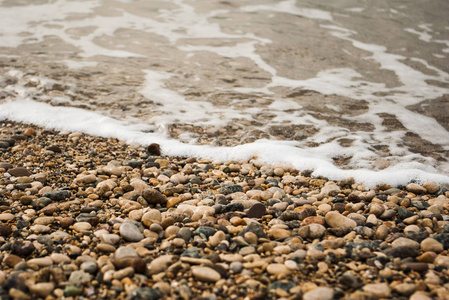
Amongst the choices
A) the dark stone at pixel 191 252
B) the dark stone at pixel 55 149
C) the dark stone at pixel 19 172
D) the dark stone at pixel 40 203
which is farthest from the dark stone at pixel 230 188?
the dark stone at pixel 55 149

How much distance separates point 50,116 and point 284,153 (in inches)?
115

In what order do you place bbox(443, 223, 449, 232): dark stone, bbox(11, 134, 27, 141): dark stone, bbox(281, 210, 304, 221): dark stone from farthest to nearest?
bbox(11, 134, 27, 141): dark stone, bbox(281, 210, 304, 221): dark stone, bbox(443, 223, 449, 232): dark stone

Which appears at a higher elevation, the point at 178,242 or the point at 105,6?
the point at 105,6

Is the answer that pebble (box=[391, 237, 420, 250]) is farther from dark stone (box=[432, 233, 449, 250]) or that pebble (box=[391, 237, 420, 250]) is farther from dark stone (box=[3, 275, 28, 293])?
dark stone (box=[3, 275, 28, 293])

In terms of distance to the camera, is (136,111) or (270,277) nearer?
(270,277)

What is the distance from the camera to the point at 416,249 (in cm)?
191

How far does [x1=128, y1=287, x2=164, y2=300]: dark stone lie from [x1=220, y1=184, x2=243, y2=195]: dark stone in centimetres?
121

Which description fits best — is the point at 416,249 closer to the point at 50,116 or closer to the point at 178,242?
the point at 178,242

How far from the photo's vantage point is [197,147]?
11.8 feet

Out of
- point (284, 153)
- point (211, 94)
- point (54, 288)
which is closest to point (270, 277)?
point (54, 288)

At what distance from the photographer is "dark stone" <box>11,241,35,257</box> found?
1.83m

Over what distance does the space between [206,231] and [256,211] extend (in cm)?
42

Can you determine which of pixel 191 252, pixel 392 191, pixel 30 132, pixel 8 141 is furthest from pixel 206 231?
pixel 30 132

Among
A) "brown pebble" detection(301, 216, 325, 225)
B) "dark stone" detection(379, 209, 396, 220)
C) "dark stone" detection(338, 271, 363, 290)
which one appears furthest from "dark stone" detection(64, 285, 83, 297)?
"dark stone" detection(379, 209, 396, 220)
